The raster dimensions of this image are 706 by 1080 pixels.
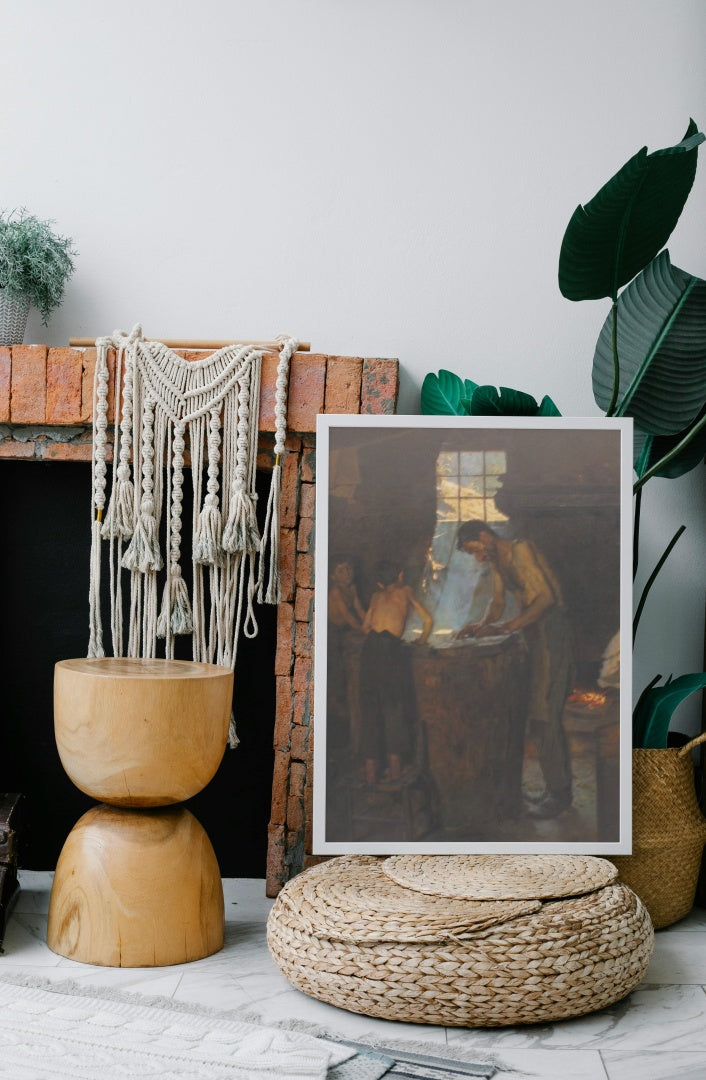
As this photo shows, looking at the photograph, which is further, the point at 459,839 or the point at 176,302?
the point at 176,302

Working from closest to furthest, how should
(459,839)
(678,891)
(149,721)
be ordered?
(149,721)
(459,839)
(678,891)

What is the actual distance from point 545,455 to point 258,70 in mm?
1259

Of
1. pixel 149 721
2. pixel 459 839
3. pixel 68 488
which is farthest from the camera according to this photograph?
pixel 68 488

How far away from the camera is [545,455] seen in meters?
1.97

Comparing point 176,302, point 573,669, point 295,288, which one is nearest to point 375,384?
point 295,288

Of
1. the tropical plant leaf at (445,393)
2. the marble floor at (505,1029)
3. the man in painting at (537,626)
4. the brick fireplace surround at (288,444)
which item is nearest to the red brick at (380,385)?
the brick fireplace surround at (288,444)

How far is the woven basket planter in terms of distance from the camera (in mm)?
2232

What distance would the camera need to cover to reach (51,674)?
2432 millimetres

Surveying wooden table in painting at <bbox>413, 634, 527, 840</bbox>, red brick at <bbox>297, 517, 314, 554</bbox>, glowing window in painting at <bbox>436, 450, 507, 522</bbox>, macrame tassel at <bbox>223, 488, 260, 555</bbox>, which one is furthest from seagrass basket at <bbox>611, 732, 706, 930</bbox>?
macrame tassel at <bbox>223, 488, 260, 555</bbox>

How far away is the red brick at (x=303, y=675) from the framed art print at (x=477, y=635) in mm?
274

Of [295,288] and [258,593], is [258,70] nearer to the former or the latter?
[295,288]

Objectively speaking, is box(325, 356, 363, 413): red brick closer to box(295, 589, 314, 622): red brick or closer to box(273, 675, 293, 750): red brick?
box(295, 589, 314, 622): red brick

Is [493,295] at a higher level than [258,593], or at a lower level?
higher

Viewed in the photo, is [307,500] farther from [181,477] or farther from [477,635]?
[477,635]
